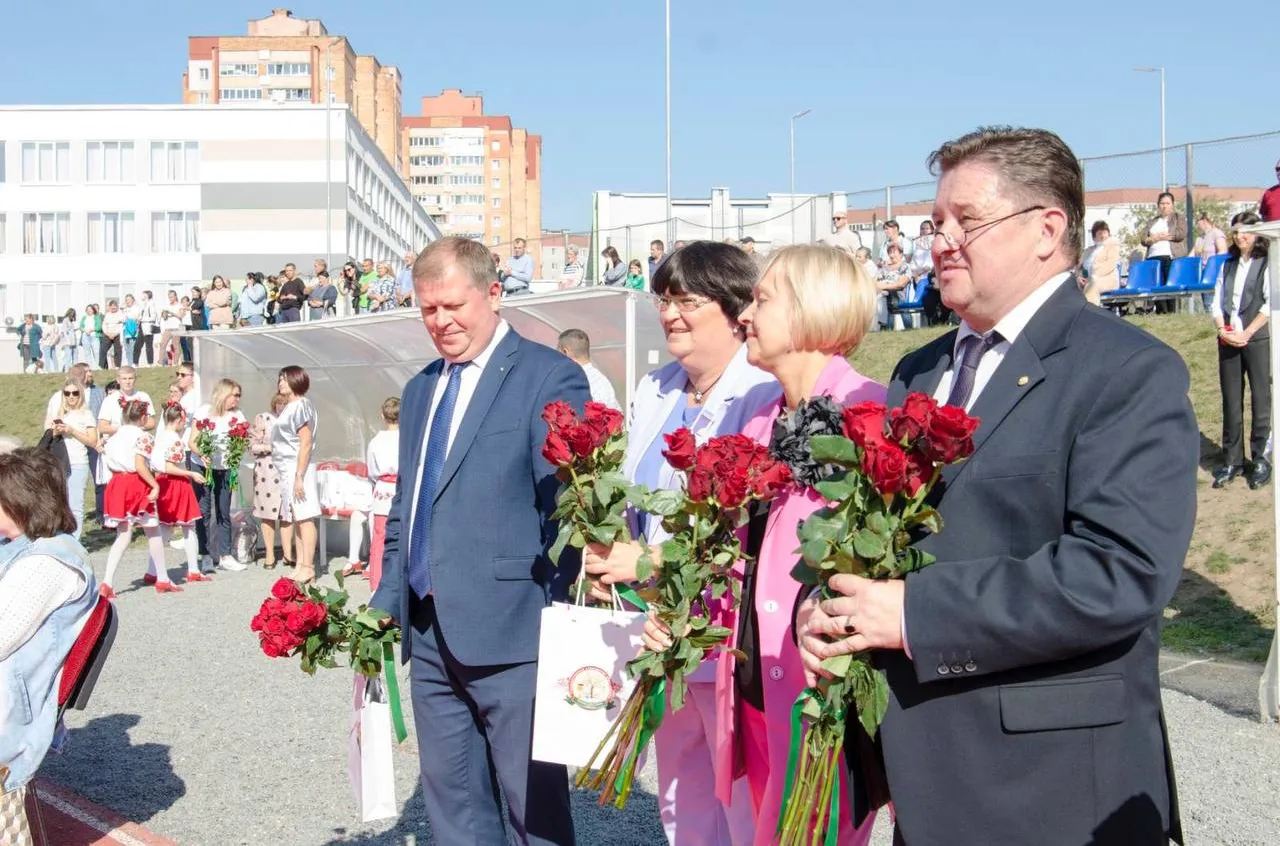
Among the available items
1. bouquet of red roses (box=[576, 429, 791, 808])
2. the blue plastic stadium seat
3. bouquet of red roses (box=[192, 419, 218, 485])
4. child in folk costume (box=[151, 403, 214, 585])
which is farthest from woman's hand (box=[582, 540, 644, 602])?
the blue plastic stadium seat

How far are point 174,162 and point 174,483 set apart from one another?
6599 cm

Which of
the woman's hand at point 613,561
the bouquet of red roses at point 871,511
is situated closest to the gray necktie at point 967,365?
the bouquet of red roses at point 871,511

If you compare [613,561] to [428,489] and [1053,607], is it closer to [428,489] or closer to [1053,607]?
[428,489]

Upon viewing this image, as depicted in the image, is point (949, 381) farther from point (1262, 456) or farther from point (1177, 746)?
point (1262, 456)

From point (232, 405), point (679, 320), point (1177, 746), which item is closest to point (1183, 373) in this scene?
point (679, 320)

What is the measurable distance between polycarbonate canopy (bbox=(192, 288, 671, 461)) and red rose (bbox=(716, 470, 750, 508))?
32.6 feet

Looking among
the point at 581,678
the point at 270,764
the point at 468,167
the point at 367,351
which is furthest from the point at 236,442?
the point at 468,167

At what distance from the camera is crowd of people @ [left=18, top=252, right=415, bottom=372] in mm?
26469

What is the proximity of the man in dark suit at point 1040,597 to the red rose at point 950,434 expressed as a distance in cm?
17

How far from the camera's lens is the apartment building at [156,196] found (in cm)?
7212

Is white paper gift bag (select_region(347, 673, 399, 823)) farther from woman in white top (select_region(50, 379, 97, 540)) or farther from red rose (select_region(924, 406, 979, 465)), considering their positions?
woman in white top (select_region(50, 379, 97, 540))

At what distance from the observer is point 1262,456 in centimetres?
1073

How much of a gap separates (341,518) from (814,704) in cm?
1225

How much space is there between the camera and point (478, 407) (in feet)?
12.6
